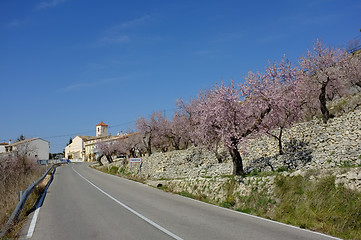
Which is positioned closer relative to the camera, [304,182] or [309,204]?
[309,204]

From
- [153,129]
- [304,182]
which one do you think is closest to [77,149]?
→ [153,129]

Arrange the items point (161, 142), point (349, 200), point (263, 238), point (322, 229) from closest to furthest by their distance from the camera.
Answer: point (263, 238), point (322, 229), point (349, 200), point (161, 142)

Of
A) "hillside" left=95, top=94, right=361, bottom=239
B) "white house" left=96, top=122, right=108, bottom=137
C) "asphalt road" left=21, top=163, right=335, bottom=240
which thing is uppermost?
"white house" left=96, top=122, right=108, bottom=137

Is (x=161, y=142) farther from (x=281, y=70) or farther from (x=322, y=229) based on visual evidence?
(x=322, y=229)

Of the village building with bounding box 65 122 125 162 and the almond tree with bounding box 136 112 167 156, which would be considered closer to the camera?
the almond tree with bounding box 136 112 167 156

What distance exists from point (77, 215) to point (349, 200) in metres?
9.60

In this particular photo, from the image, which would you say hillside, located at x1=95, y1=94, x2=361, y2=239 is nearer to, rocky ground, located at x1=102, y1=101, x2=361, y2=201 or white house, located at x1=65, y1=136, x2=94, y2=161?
rocky ground, located at x1=102, y1=101, x2=361, y2=201

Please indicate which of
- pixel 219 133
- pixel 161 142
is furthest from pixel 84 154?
pixel 219 133

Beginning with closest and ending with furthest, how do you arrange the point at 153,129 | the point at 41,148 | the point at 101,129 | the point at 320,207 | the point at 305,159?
the point at 320,207, the point at 305,159, the point at 153,129, the point at 41,148, the point at 101,129

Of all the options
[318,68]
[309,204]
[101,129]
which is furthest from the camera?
[101,129]

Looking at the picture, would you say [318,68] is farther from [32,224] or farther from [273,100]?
[32,224]

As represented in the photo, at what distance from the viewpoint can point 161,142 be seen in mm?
48469

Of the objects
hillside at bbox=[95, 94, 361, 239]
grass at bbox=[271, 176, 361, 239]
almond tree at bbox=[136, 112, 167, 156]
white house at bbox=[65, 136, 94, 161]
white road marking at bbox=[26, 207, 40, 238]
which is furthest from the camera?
white house at bbox=[65, 136, 94, 161]

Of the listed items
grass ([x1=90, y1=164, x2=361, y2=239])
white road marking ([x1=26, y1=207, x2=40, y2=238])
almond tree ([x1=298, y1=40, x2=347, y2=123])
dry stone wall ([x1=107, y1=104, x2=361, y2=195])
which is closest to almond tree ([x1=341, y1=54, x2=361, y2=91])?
almond tree ([x1=298, y1=40, x2=347, y2=123])
